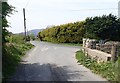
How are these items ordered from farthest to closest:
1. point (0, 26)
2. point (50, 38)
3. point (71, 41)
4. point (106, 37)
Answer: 1. point (50, 38)
2. point (71, 41)
3. point (106, 37)
4. point (0, 26)

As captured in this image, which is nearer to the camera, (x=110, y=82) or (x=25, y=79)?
(x=110, y=82)

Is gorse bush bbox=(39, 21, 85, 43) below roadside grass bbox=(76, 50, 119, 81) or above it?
above

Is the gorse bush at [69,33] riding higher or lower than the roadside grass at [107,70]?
higher

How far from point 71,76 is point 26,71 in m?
2.85

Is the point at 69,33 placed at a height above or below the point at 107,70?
above

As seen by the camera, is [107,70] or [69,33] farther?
[69,33]

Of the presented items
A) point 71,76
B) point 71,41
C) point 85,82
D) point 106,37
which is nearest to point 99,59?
point 71,76

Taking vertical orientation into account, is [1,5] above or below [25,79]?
above

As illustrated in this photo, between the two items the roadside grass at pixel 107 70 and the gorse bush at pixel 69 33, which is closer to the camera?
the roadside grass at pixel 107 70

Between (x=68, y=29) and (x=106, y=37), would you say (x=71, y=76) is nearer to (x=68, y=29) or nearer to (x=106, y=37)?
(x=106, y=37)

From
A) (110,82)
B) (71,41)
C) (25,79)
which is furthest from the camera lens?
(71,41)

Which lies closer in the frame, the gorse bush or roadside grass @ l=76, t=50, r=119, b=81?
roadside grass @ l=76, t=50, r=119, b=81

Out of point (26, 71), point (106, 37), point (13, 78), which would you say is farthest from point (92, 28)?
point (13, 78)

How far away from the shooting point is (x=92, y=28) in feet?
111
